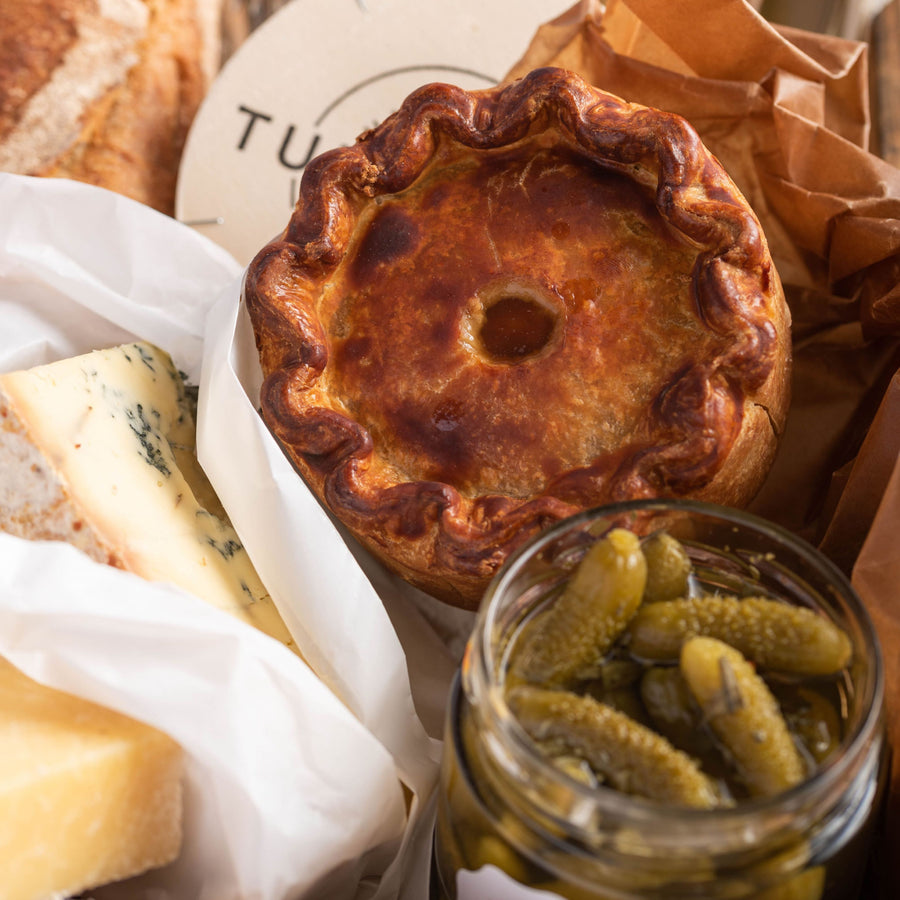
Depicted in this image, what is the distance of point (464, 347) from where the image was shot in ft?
4.25

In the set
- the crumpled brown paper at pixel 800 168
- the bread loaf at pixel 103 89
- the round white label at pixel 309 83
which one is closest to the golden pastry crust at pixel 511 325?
the crumpled brown paper at pixel 800 168

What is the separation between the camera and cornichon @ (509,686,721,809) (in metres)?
0.80

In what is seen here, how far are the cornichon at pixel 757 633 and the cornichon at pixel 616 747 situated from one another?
0.08 m

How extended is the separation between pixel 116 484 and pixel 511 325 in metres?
0.54

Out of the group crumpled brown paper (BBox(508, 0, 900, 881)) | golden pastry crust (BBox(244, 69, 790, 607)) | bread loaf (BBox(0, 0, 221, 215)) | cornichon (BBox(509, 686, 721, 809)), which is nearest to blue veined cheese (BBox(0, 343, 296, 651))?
golden pastry crust (BBox(244, 69, 790, 607))

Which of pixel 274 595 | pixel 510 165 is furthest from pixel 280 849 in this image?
pixel 510 165

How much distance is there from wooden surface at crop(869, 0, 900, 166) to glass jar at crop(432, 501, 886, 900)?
1.31 metres

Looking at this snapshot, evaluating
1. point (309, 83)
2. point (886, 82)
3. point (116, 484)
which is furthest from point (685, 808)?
point (886, 82)

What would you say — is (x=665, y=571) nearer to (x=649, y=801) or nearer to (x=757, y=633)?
(x=757, y=633)

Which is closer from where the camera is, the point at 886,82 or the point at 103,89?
the point at 103,89

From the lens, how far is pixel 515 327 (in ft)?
4.29

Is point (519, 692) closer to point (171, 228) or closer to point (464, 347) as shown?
point (464, 347)

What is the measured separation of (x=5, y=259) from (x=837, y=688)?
128 cm

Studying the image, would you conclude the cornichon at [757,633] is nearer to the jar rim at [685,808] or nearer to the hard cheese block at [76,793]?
the jar rim at [685,808]
